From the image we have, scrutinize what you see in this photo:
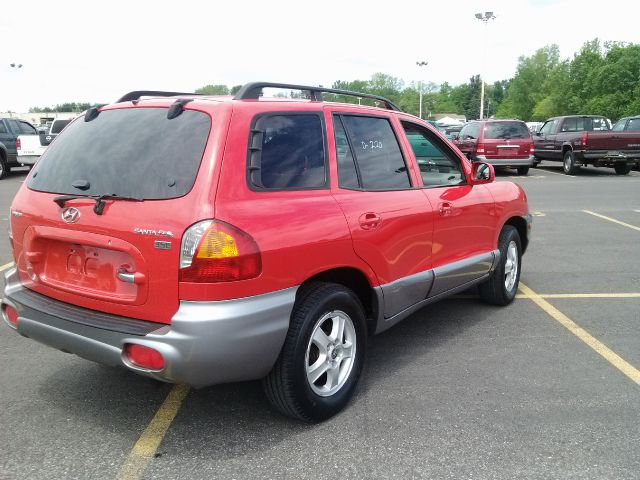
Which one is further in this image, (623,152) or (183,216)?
(623,152)

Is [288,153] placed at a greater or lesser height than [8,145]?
greater

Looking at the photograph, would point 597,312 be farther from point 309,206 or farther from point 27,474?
point 27,474

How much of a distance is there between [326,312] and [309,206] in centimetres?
57

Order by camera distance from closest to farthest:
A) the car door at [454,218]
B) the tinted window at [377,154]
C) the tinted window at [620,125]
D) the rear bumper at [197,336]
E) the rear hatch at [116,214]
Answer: the rear bumper at [197,336], the rear hatch at [116,214], the tinted window at [377,154], the car door at [454,218], the tinted window at [620,125]

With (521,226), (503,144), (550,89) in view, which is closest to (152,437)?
(521,226)

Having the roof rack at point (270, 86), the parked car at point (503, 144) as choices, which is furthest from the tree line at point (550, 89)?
the parked car at point (503, 144)

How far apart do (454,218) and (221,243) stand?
219 centimetres

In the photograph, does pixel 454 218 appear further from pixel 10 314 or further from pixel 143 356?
→ pixel 10 314

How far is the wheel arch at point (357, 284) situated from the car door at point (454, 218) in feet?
2.26

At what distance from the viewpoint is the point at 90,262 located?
3.01 meters

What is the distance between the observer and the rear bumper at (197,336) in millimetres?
2670

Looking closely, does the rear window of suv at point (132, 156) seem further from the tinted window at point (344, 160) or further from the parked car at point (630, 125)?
the parked car at point (630, 125)

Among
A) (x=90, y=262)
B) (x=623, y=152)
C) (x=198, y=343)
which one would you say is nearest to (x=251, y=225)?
(x=198, y=343)

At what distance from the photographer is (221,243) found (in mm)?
2707
